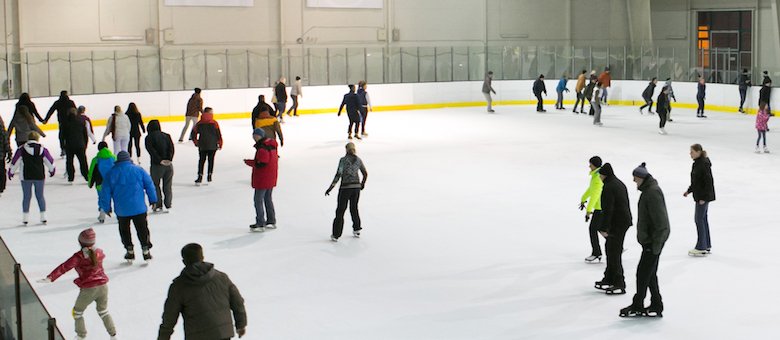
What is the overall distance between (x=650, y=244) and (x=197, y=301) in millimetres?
4447

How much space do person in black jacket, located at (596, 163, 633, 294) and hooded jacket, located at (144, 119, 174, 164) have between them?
6682mm

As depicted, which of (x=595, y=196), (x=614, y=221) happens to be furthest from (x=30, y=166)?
(x=614, y=221)

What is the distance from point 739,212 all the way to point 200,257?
995 cm

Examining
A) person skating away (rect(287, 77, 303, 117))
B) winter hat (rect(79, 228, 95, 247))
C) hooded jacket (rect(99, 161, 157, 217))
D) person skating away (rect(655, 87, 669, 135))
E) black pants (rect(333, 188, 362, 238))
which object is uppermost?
person skating away (rect(287, 77, 303, 117))

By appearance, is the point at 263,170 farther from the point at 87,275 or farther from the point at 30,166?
the point at 87,275

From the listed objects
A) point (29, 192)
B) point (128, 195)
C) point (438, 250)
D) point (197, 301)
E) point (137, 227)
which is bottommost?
point (438, 250)

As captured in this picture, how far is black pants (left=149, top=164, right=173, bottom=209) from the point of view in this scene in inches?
502

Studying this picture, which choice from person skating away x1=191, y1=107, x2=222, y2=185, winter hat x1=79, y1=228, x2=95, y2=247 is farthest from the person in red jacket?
winter hat x1=79, y1=228, x2=95, y2=247

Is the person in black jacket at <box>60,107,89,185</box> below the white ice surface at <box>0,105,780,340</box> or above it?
above

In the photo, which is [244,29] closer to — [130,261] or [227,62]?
[227,62]

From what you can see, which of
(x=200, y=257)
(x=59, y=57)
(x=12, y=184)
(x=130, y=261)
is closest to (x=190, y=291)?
(x=200, y=257)

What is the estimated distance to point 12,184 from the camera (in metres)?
15.9

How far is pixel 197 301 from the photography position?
5492 mm

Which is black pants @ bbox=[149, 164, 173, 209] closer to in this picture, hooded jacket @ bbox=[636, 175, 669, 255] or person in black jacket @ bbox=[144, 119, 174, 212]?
person in black jacket @ bbox=[144, 119, 174, 212]
